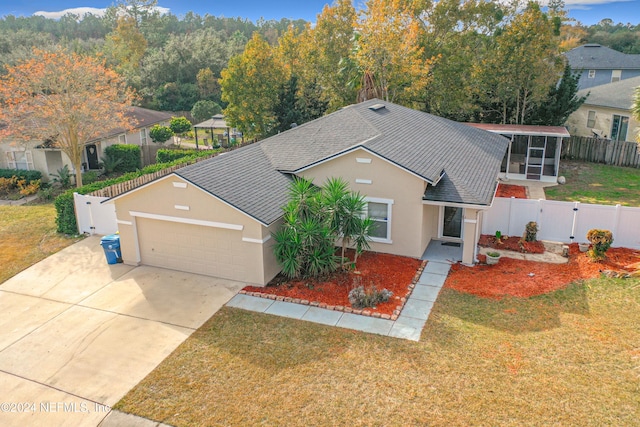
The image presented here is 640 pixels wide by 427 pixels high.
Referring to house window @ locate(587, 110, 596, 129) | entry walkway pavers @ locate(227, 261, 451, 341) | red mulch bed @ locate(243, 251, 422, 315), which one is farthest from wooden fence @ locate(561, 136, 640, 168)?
entry walkway pavers @ locate(227, 261, 451, 341)

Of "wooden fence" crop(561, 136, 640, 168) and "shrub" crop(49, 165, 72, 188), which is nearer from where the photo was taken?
"shrub" crop(49, 165, 72, 188)

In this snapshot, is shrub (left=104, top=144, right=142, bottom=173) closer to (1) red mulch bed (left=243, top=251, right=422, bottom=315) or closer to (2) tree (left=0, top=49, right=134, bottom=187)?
(2) tree (left=0, top=49, right=134, bottom=187)

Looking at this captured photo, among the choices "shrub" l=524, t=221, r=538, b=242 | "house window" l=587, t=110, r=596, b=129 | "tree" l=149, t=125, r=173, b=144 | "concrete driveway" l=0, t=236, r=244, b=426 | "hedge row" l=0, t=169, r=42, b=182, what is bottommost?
"concrete driveway" l=0, t=236, r=244, b=426

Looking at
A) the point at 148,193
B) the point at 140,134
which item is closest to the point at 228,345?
the point at 148,193

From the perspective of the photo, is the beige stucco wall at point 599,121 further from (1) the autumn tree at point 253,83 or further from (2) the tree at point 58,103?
(2) the tree at point 58,103

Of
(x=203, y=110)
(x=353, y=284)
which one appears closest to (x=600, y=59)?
(x=203, y=110)
